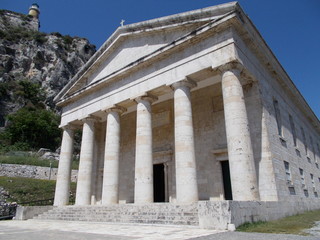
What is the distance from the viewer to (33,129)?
172ft

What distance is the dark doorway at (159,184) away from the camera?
1765 centimetres

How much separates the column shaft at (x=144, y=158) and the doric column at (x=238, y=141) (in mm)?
4697

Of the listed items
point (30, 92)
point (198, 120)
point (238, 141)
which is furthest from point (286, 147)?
point (30, 92)

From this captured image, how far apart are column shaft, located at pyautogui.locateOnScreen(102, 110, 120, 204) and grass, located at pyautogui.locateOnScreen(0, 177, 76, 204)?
36.3 feet

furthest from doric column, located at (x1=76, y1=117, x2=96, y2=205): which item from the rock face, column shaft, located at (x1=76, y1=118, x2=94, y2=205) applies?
the rock face

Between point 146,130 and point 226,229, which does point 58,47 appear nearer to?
point 146,130

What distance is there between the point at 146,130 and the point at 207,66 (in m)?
4.95

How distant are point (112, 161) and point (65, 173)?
5526mm

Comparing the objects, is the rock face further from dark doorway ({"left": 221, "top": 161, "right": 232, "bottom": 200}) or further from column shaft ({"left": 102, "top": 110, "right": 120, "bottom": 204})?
dark doorway ({"left": 221, "top": 161, "right": 232, "bottom": 200})

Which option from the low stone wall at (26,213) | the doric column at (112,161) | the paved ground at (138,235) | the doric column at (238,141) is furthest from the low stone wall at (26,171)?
the doric column at (238,141)

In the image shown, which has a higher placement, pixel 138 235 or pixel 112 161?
pixel 112 161

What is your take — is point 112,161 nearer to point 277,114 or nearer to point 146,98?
point 146,98

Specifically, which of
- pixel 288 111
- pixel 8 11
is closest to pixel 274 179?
pixel 288 111

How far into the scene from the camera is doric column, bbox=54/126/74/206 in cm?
1827
